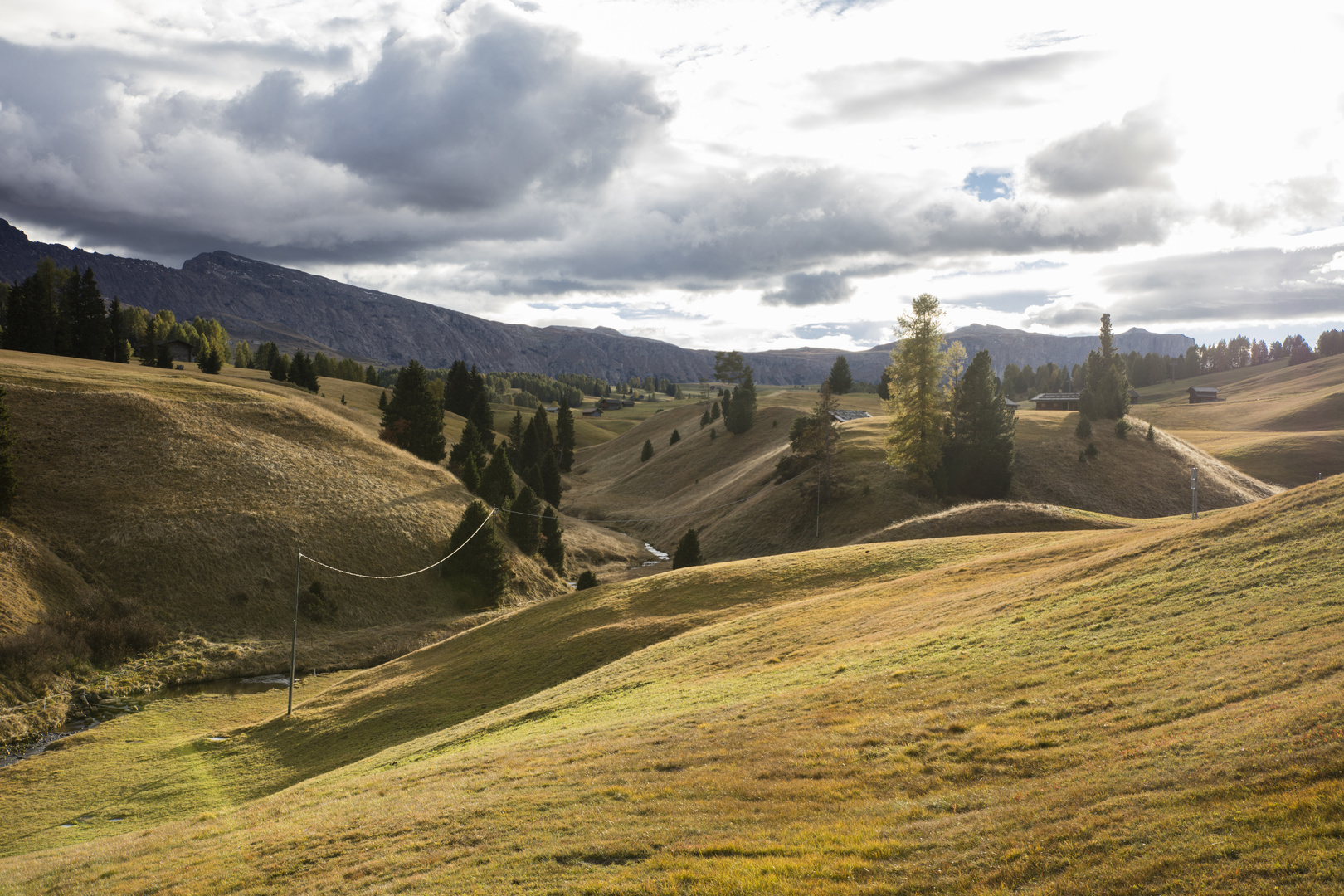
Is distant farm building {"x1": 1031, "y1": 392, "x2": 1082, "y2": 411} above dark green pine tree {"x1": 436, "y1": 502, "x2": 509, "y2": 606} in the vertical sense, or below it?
above

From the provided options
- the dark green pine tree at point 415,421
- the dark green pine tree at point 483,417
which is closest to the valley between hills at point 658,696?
the dark green pine tree at point 415,421

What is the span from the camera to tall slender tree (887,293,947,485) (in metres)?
67.8

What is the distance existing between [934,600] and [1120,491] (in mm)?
54439

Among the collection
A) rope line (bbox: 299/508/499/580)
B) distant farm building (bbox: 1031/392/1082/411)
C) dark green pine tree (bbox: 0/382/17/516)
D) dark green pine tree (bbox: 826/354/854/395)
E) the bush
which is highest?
dark green pine tree (bbox: 826/354/854/395)

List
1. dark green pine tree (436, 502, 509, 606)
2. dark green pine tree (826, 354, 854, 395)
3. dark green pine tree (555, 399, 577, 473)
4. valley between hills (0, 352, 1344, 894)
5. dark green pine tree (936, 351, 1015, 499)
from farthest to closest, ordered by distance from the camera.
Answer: dark green pine tree (555, 399, 577, 473) → dark green pine tree (826, 354, 854, 395) → dark green pine tree (936, 351, 1015, 499) → dark green pine tree (436, 502, 509, 606) → valley between hills (0, 352, 1344, 894)

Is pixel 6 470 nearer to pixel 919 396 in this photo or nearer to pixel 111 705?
pixel 111 705

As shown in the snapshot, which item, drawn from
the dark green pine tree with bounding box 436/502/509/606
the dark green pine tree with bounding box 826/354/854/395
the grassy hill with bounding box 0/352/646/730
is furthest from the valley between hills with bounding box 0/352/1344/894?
the dark green pine tree with bounding box 826/354/854/395

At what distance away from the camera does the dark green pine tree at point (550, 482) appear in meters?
92.2

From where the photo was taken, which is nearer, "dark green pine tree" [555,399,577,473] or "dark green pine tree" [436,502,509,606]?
"dark green pine tree" [436,502,509,606]

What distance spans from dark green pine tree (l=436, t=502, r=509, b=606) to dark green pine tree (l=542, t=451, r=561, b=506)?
107 ft

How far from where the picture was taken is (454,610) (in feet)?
183

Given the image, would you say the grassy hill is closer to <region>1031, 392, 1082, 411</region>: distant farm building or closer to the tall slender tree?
the tall slender tree

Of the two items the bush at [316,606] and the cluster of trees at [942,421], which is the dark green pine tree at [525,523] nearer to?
the bush at [316,606]

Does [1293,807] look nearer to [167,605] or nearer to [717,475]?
[167,605]
